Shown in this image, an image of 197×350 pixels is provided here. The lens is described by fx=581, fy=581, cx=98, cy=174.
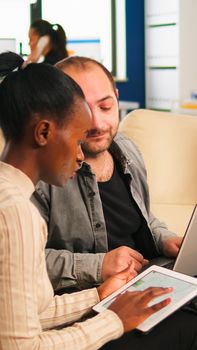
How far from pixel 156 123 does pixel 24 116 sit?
142cm

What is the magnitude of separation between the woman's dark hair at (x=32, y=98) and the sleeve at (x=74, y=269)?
485 millimetres

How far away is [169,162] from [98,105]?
0.85 metres

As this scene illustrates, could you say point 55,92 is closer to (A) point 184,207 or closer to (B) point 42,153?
(B) point 42,153

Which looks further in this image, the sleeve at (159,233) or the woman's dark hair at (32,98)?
the sleeve at (159,233)

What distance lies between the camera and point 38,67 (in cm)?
112

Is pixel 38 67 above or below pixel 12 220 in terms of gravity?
above

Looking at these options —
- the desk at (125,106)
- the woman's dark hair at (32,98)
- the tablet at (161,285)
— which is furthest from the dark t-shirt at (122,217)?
the desk at (125,106)

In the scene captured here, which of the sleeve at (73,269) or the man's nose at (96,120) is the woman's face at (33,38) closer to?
the man's nose at (96,120)

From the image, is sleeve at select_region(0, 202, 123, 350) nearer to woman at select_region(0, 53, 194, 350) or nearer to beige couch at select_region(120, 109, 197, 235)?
woman at select_region(0, 53, 194, 350)

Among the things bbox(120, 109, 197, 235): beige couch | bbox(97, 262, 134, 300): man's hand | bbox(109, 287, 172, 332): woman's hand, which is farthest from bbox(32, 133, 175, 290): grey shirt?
bbox(120, 109, 197, 235): beige couch

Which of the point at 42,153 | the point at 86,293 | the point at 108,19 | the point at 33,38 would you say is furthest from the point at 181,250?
the point at 108,19

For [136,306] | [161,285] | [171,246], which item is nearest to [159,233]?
[171,246]

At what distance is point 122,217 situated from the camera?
167 cm

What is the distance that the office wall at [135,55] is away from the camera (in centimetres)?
559
